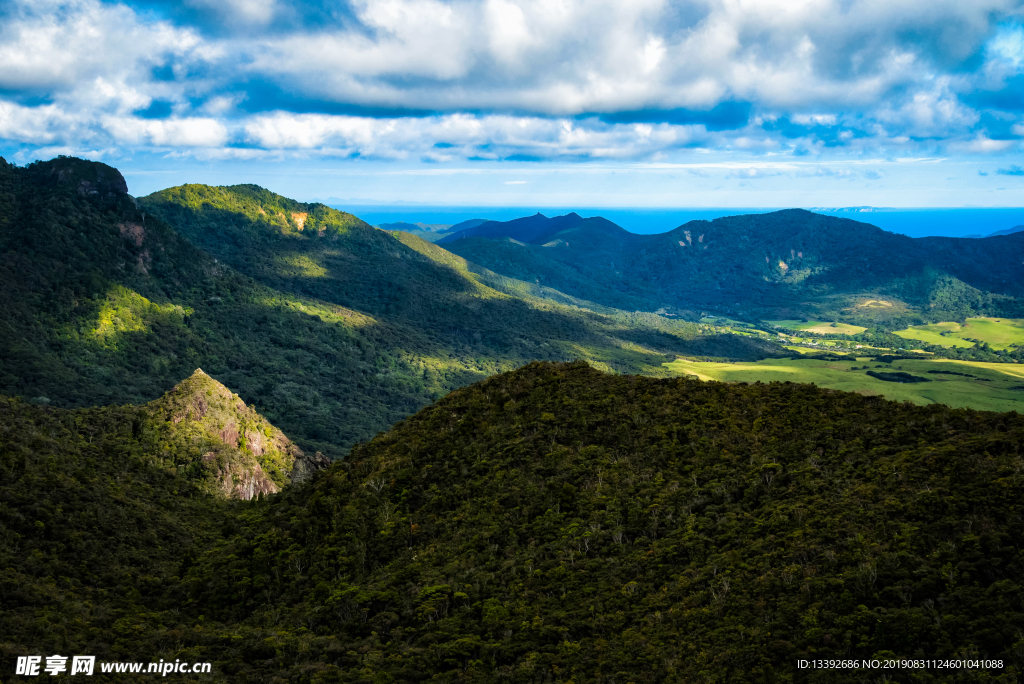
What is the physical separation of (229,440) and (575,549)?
74336 mm

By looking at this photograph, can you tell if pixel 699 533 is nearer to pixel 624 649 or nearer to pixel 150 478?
pixel 624 649

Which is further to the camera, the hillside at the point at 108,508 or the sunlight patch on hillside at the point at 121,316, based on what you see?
the sunlight patch on hillside at the point at 121,316

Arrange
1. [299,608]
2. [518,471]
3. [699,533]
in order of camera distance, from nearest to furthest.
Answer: [699,533], [299,608], [518,471]

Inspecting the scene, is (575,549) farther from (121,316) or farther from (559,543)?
(121,316)

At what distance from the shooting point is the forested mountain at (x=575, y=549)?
2781cm

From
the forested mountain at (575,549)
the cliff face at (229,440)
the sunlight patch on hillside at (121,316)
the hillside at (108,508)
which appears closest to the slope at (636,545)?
the forested mountain at (575,549)

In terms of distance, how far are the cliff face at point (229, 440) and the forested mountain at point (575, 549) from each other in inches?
1000

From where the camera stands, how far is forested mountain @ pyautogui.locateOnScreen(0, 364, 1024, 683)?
27.8 metres

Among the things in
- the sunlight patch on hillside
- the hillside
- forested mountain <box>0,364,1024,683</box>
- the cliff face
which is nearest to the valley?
forested mountain <box>0,364,1024,683</box>

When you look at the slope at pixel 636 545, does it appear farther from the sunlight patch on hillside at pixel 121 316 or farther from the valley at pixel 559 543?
the sunlight patch on hillside at pixel 121 316

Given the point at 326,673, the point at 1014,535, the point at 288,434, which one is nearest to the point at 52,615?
the point at 326,673

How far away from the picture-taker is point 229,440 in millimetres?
98000

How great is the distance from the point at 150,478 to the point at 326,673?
53919mm

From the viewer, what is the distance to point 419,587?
4025cm
